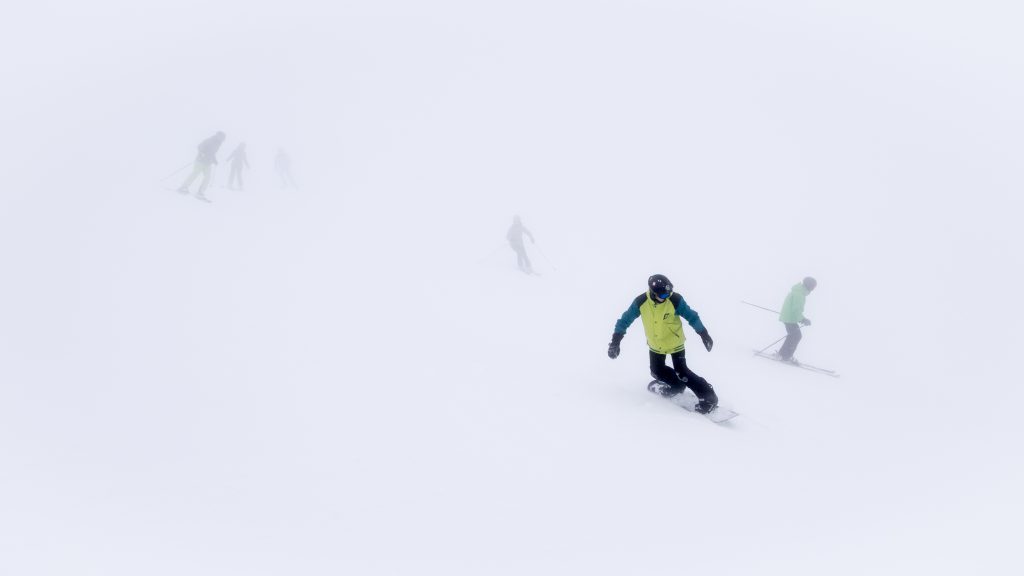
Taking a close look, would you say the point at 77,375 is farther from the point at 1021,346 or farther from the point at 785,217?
the point at 785,217

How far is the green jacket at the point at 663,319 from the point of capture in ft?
20.1

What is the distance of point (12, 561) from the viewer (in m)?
3.38

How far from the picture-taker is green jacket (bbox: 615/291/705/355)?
20.1ft

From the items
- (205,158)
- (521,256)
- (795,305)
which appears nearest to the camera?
(795,305)

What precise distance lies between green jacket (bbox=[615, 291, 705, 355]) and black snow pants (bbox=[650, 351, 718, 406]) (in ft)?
0.42

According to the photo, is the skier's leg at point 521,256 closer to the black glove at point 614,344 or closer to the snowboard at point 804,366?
the snowboard at point 804,366

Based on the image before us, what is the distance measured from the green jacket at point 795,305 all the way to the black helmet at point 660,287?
6469mm

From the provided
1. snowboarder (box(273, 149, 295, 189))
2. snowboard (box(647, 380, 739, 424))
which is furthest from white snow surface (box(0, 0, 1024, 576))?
snowboarder (box(273, 149, 295, 189))

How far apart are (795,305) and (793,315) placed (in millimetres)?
225

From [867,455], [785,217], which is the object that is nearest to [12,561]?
[867,455]

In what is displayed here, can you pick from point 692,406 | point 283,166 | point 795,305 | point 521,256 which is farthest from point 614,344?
point 283,166

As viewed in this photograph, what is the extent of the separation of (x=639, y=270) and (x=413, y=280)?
48.3ft

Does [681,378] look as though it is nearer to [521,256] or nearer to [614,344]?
[614,344]

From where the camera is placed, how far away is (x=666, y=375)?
258 inches
